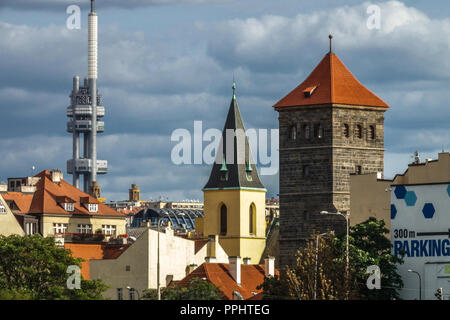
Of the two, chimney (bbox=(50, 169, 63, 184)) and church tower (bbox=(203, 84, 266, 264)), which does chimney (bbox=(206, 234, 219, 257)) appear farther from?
chimney (bbox=(50, 169, 63, 184))

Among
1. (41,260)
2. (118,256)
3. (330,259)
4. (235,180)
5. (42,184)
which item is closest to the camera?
(330,259)

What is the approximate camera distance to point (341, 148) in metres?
132

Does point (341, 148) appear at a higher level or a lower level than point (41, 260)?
higher

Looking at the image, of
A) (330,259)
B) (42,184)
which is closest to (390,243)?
(330,259)

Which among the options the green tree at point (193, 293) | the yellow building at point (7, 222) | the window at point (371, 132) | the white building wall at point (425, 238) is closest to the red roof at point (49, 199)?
the yellow building at point (7, 222)

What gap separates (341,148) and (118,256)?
18.7 meters

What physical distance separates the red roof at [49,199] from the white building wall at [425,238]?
76.2 metres

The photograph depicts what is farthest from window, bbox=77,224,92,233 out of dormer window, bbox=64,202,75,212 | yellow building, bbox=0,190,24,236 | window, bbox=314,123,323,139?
window, bbox=314,123,323,139

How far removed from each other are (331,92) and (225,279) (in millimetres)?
→ 17851

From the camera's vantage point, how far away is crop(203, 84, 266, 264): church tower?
560ft

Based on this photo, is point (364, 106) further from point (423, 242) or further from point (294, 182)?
point (423, 242)

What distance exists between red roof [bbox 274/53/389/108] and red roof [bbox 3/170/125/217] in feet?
171

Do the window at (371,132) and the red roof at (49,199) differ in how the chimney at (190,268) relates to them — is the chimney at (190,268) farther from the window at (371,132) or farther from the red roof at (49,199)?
the red roof at (49,199)

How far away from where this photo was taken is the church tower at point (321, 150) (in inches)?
5123
